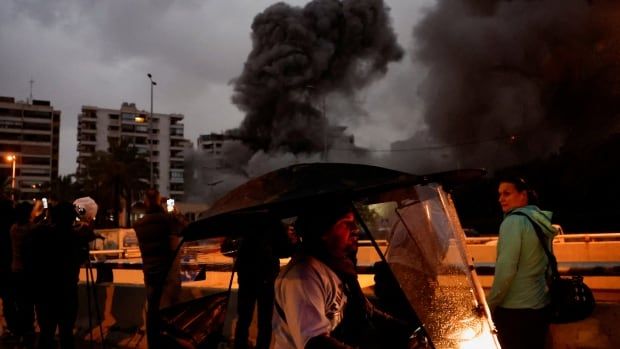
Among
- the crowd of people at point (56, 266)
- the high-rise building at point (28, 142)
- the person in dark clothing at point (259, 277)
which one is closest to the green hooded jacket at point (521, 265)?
the person in dark clothing at point (259, 277)

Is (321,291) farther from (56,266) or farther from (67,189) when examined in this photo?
(67,189)

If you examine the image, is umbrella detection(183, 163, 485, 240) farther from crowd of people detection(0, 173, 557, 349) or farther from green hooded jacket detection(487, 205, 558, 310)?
green hooded jacket detection(487, 205, 558, 310)

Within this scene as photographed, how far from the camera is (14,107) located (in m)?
110

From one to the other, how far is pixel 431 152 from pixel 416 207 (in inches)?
1881

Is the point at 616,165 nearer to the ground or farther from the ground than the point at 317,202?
farther from the ground

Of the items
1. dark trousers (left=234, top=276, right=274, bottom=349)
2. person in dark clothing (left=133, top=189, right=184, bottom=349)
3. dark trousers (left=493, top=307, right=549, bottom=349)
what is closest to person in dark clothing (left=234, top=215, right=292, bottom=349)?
dark trousers (left=234, top=276, right=274, bottom=349)

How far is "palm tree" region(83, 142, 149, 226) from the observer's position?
191 ft

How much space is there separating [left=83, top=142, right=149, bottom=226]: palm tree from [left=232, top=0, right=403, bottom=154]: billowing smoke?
85.9 feet

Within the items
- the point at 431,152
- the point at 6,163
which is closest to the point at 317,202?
the point at 431,152

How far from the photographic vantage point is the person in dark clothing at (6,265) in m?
6.66

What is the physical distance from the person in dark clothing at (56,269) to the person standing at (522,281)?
3.87 m

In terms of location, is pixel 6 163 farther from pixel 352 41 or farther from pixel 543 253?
pixel 543 253

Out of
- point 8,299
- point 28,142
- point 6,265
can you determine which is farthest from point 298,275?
point 28,142

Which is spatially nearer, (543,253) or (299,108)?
(543,253)
